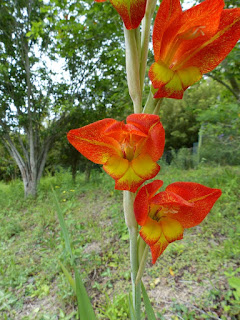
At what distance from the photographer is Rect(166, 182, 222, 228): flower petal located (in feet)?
1.11

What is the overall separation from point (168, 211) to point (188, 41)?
0.25 metres

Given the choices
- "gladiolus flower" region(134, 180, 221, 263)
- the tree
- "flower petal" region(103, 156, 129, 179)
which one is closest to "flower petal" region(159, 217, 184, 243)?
"gladiolus flower" region(134, 180, 221, 263)

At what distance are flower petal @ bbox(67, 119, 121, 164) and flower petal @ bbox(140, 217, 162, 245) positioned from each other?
13 centimetres

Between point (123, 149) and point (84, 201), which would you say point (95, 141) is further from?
point (84, 201)

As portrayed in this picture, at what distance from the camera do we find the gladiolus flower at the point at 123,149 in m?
0.29

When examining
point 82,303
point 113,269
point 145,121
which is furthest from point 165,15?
point 113,269

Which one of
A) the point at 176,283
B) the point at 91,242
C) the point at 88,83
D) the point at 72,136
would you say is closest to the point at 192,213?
the point at 72,136

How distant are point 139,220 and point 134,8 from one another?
0.30m

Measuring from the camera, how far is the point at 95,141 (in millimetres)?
299

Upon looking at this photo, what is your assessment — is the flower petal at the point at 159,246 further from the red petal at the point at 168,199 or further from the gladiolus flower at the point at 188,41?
the gladiolus flower at the point at 188,41

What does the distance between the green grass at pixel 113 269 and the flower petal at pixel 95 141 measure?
943 mm

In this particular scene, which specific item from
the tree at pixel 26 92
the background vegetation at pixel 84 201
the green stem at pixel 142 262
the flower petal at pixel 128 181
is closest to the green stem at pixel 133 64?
the flower petal at pixel 128 181

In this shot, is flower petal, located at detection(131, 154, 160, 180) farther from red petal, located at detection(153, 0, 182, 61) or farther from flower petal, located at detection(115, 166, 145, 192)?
red petal, located at detection(153, 0, 182, 61)

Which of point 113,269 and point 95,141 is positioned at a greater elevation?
point 95,141
